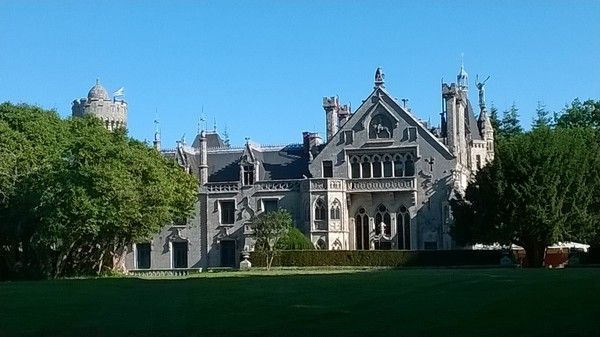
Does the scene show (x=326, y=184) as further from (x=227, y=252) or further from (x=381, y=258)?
(x=227, y=252)

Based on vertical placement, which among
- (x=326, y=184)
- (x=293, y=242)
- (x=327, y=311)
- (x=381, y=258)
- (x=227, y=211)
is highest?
(x=326, y=184)

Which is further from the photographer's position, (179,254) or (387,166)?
(179,254)

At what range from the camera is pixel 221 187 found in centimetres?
7088

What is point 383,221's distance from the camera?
6656cm

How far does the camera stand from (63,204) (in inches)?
1715

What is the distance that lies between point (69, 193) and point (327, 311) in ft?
92.0

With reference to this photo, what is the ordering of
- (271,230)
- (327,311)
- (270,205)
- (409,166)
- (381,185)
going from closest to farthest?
(327,311) < (271,230) < (381,185) < (409,166) < (270,205)

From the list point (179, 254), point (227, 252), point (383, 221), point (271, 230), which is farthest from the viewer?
point (179, 254)

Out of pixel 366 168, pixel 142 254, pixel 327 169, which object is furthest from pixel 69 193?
pixel 142 254

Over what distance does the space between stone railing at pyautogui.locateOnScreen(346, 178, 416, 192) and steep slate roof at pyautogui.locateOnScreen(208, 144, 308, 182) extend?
5.60 m

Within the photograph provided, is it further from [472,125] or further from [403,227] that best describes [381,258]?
[472,125]

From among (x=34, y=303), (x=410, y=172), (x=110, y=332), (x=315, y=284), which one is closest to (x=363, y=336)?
(x=110, y=332)

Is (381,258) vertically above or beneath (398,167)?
beneath

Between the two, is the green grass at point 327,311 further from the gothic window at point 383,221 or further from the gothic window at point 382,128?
the gothic window at point 382,128
